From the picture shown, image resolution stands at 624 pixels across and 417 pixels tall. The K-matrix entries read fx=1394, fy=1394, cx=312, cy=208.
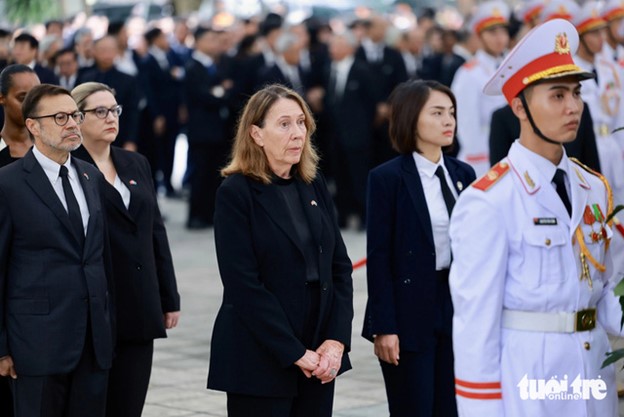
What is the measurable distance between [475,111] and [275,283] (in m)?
7.08

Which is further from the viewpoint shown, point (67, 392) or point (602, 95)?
point (602, 95)

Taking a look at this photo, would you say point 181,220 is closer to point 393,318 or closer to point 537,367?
point 393,318

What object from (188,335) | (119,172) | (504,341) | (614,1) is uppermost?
(614,1)

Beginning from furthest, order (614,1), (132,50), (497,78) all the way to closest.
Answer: (132,50) → (614,1) → (497,78)

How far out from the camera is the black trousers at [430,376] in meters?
6.01

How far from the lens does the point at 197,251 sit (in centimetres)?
1493

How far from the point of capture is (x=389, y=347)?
597 cm

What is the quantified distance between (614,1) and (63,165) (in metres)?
6.66

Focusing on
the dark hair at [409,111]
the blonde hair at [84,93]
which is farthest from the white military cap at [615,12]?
the blonde hair at [84,93]

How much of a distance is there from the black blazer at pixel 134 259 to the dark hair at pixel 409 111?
1.21 meters

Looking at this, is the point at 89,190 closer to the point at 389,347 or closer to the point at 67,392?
the point at 67,392

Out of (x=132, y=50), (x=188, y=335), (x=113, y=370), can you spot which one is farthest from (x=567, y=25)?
(x=132, y=50)

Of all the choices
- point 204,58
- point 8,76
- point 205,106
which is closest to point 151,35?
point 204,58

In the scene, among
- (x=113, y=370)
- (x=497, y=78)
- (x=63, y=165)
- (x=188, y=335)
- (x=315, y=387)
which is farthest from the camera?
(x=188, y=335)
